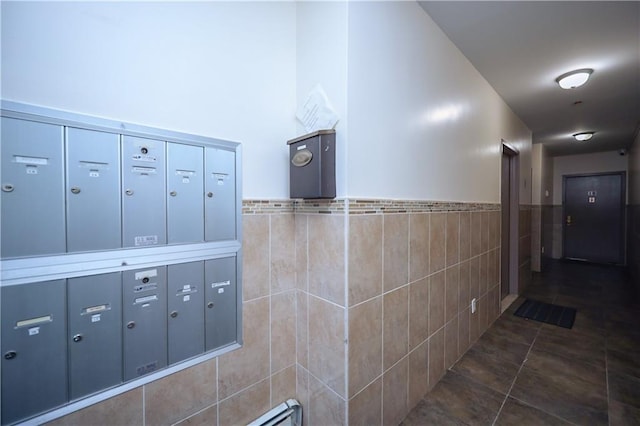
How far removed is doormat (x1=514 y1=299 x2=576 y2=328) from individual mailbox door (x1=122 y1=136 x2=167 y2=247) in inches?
137

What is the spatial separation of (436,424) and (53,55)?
2.29 m

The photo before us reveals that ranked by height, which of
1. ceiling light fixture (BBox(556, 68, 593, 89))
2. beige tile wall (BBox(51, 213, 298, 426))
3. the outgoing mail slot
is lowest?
beige tile wall (BBox(51, 213, 298, 426))

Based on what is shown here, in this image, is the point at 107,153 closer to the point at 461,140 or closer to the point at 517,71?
the point at 461,140

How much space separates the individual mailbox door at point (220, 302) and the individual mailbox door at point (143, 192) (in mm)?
240

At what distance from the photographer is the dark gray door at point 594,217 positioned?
204 inches

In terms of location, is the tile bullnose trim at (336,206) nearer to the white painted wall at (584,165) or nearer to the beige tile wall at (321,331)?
the beige tile wall at (321,331)

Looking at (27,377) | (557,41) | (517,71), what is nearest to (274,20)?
(27,377)

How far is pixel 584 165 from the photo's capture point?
18.0 ft

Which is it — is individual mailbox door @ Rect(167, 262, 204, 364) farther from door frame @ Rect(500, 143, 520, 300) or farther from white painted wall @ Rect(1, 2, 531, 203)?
door frame @ Rect(500, 143, 520, 300)

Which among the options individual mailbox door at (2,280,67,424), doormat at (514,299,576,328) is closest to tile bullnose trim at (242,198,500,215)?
individual mailbox door at (2,280,67,424)

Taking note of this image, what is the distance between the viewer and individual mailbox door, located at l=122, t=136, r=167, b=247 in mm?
920

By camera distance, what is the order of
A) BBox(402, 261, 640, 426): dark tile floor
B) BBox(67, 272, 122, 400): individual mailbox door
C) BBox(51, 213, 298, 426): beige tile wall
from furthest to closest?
BBox(402, 261, 640, 426): dark tile floor, BBox(51, 213, 298, 426): beige tile wall, BBox(67, 272, 122, 400): individual mailbox door

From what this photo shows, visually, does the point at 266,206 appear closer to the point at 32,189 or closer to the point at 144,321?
the point at 144,321

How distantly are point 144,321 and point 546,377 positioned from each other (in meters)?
2.48
